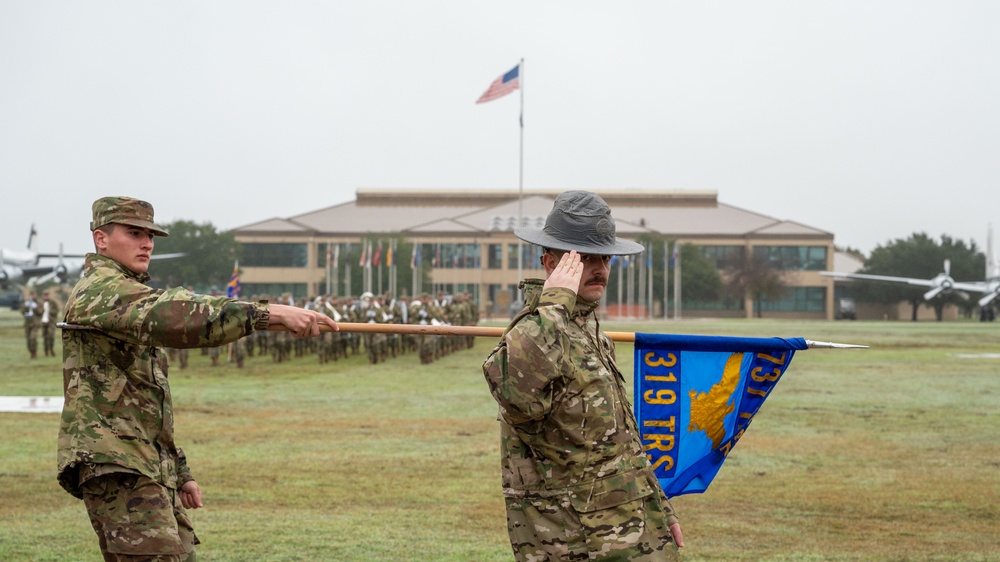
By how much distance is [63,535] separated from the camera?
328 inches

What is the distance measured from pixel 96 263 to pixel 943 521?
7.32 meters

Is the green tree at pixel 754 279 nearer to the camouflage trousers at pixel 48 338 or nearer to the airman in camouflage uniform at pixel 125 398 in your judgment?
the camouflage trousers at pixel 48 338

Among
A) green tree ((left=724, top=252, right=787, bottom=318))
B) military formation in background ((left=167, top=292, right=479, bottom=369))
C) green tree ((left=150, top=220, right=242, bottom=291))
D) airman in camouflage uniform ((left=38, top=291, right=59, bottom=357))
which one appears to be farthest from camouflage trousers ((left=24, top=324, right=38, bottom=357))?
green tree ((left=724, top=252, right=787, bottom=318))

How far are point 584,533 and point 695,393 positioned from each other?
1483mm

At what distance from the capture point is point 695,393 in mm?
5031

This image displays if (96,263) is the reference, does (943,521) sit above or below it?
below

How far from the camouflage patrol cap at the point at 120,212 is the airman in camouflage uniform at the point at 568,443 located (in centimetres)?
161

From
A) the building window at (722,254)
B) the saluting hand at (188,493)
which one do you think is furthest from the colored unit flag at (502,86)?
the saluting hand at (188,493)

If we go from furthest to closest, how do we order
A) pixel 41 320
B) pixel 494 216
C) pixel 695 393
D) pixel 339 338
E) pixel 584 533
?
pixel 494 216 → pixel 41 320 → pixel 339 338 → pixel 695 393 → pixel 584 533

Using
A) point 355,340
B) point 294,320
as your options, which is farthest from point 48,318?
point 294,320

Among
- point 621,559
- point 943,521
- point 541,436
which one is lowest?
point 943,521

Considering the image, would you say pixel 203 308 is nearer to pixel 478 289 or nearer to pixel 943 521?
pixel 943 521

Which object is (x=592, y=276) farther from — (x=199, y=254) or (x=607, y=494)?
(x=199, y=254)

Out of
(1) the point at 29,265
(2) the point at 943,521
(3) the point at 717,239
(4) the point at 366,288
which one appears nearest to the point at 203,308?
(2) the point at 943,521
